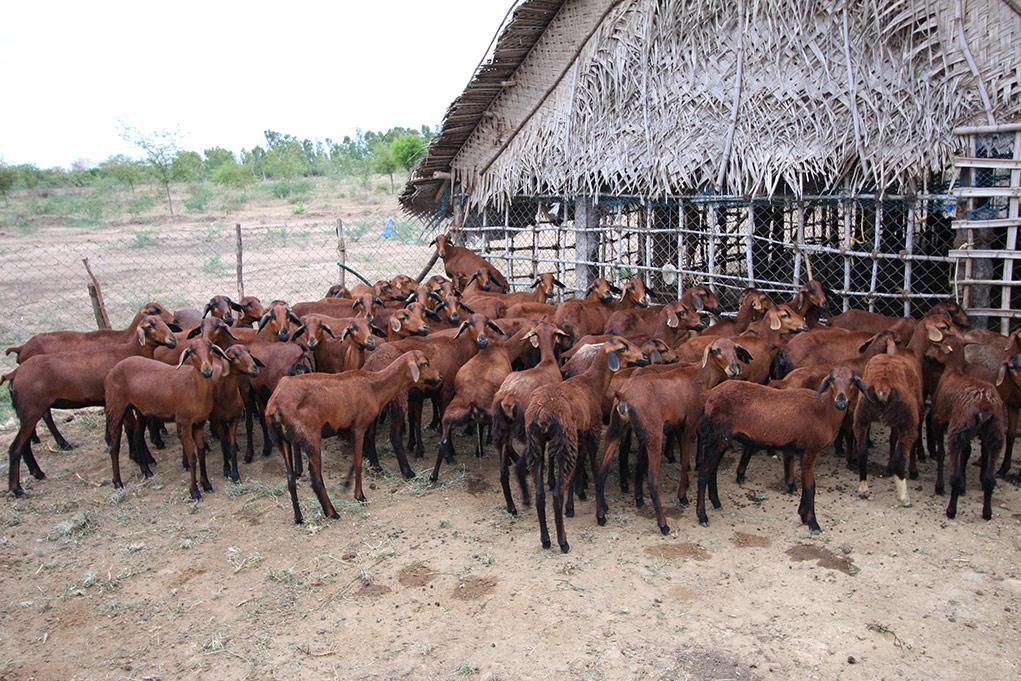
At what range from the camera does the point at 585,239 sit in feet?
45.0

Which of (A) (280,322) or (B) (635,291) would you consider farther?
(B) (635,291)

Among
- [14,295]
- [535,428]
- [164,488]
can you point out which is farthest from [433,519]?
[14,295]

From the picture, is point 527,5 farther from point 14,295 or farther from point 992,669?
point 14,295

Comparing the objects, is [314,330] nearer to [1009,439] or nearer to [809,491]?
[809,491]

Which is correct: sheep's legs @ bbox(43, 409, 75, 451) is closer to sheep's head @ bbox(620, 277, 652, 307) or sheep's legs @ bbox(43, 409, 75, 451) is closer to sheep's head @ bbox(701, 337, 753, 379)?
sheep's head @ bbox(620, 277, 652, 307)

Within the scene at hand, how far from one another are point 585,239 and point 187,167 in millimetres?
40444

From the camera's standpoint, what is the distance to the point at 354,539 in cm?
752

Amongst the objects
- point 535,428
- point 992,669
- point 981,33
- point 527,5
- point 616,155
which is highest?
point 527,5

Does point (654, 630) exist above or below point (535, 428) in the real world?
below

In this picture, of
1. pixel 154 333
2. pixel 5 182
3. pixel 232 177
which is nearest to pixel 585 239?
pixel 154 333

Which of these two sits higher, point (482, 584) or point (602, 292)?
point (602, 292)

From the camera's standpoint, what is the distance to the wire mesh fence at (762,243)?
1091 cm

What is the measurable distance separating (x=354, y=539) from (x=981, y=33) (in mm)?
8513

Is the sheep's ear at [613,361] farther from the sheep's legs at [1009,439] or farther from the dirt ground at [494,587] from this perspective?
the sheep's legs at [1009,439]
